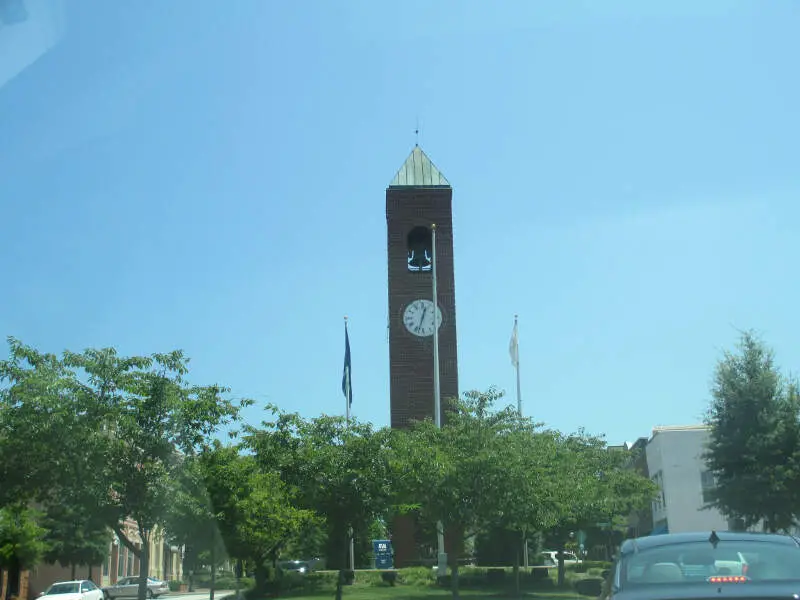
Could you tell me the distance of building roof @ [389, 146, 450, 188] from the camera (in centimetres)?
5909

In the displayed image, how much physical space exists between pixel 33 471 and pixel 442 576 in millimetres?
24421

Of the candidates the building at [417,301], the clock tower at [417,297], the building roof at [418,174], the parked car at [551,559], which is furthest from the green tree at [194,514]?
the building roof at [418,174]

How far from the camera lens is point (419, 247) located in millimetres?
58594

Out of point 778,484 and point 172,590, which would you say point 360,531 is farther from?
point 172,590

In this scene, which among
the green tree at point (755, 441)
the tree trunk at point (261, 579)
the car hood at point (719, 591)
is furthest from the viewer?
the tree trunk at point (261, 579)

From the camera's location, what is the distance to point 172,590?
63.9 metres

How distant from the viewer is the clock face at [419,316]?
5641 cm

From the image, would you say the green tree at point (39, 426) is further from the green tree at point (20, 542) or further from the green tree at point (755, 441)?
the green tree at point (755, 441)

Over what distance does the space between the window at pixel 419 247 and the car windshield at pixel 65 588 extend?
2787 centimetres

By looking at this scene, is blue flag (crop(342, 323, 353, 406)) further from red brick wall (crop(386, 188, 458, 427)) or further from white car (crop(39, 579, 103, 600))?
white car (crop(39, 579, 103, 600))

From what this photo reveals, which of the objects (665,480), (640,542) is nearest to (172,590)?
(665,480)

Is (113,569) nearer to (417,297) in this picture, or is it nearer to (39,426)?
(417,297)

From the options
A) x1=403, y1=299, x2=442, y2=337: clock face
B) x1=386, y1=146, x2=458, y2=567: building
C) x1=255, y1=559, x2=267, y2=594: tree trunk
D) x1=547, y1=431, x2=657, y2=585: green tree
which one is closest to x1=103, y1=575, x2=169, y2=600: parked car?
x1=255, y1=559, x2=267, y2=594: tree trunk

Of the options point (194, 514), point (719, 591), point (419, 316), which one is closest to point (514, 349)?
point (419, 316)
